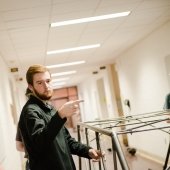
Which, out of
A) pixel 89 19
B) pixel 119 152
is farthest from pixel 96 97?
pixel 119 152

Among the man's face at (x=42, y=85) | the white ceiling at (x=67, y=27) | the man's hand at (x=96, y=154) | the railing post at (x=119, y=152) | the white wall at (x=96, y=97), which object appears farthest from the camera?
the white wall at (x=96, y=97)

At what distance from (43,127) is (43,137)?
2.7 inches

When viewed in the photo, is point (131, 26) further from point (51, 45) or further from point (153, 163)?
point (153, 163)

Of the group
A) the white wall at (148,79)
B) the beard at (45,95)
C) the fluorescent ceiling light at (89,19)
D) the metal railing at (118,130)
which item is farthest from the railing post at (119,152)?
the white wall at (148,79)

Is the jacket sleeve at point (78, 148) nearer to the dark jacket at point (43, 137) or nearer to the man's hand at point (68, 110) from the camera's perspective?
the dark jacket at point (43, 137)

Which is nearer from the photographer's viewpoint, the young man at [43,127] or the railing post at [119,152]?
the railing post at [119,152]

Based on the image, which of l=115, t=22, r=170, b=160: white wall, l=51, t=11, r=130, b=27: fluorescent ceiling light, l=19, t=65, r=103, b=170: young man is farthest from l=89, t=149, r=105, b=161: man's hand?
l=115, t=22, r=170, b=160: white wall

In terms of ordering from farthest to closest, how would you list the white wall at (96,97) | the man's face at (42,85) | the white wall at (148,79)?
the white wall at (96,97)
the white wall at (148,79)
the man's face at (42,85)

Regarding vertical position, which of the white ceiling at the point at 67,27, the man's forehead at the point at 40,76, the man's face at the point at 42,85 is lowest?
the man's face at the point at 42,85

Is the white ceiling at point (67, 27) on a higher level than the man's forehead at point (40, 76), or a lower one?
higher

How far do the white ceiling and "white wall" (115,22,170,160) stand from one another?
261mm

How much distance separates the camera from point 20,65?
7566mm

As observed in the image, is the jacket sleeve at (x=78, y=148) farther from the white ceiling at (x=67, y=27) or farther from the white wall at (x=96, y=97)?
the white wall at (x=96, y=97)

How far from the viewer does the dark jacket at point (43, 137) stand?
154cm
